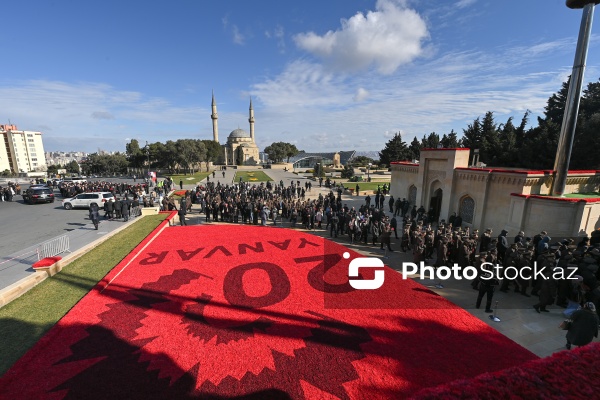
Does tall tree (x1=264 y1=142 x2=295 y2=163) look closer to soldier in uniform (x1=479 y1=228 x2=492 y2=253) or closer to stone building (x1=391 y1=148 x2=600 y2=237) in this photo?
stone building (x1=391 y1=148 x2=600 y2=237)

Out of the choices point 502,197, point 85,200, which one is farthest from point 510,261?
point 85,200

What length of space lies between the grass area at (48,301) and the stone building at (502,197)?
19.4m

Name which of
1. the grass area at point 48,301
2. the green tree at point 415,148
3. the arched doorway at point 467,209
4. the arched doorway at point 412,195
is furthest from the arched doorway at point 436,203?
the green tree at point 415,148

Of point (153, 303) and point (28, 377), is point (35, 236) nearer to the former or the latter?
point (153, 303)

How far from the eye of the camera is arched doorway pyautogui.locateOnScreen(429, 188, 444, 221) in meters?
20.4

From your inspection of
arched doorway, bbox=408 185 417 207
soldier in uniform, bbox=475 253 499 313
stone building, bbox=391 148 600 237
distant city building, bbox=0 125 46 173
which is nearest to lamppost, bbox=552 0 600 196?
stone building, bbox=391 148 600 237

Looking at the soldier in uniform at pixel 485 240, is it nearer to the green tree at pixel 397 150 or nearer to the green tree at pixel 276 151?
the green tree at pixel 397 150

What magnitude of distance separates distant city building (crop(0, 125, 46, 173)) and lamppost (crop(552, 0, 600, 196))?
462 ft

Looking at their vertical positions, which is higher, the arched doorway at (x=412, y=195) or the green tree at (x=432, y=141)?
the green tree at (x=432, y=141)

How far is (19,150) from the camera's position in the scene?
339 ft

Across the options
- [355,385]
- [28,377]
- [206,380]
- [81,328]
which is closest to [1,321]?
[81,328]

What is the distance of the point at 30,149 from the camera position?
110188mm

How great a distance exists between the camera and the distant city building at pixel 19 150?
98.7 metres

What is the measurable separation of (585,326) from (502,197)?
1122cm
